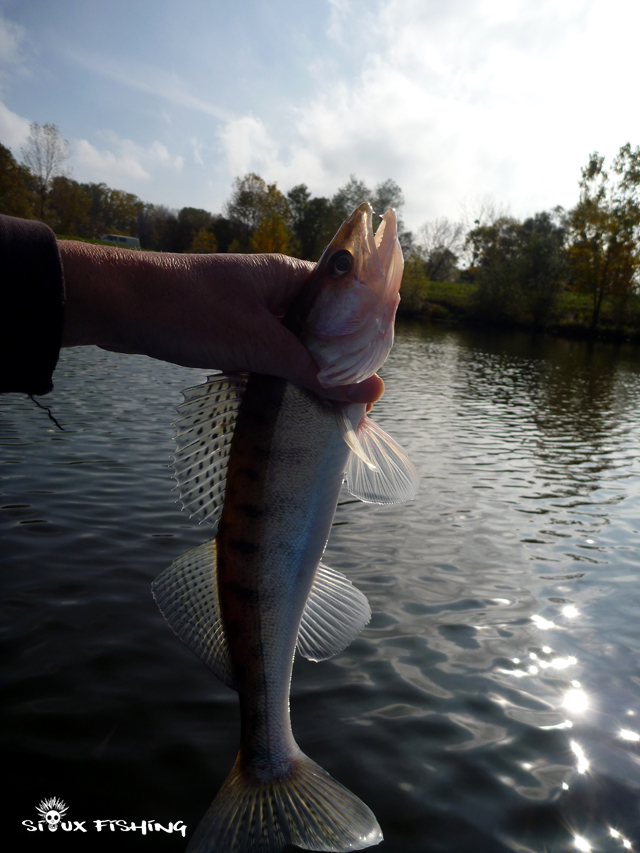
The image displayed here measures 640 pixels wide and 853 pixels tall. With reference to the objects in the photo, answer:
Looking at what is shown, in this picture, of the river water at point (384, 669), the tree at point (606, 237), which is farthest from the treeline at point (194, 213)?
the river water at point (384, 669)

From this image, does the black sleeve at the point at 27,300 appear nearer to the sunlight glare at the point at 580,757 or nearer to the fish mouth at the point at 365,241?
the fish mouth at the point at 365,241

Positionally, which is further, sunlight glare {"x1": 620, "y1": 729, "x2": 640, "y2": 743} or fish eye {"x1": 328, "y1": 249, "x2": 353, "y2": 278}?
sunlight glare {"x1": 620, "y1": 729, "x2": 640, "y2": 743}

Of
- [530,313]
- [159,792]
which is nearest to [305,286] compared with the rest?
[159,792]

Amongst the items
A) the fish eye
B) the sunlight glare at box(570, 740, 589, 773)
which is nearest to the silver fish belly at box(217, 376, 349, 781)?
the fish eye

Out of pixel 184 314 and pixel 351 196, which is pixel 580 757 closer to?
pixel 184 314

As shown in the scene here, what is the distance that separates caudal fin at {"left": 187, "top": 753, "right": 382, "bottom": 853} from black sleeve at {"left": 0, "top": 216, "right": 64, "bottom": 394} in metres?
1.73

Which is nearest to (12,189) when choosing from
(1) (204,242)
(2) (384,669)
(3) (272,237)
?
(3) (272,237)

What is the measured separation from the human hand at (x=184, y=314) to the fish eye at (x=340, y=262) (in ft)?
1.01

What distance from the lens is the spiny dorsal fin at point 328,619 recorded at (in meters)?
2.47

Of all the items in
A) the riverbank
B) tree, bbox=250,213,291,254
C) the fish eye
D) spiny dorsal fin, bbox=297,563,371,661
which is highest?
tree, bbox=250,213,291,254

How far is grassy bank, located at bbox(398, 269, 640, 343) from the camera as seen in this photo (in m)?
55.4

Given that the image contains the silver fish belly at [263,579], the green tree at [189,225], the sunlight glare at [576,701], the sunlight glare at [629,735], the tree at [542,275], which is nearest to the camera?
the silver fish belly at [263,579]

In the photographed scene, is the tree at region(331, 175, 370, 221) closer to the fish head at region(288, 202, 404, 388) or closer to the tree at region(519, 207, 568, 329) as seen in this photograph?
the tree at region(519, 207, 568, 329)

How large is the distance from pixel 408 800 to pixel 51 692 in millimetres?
2295
